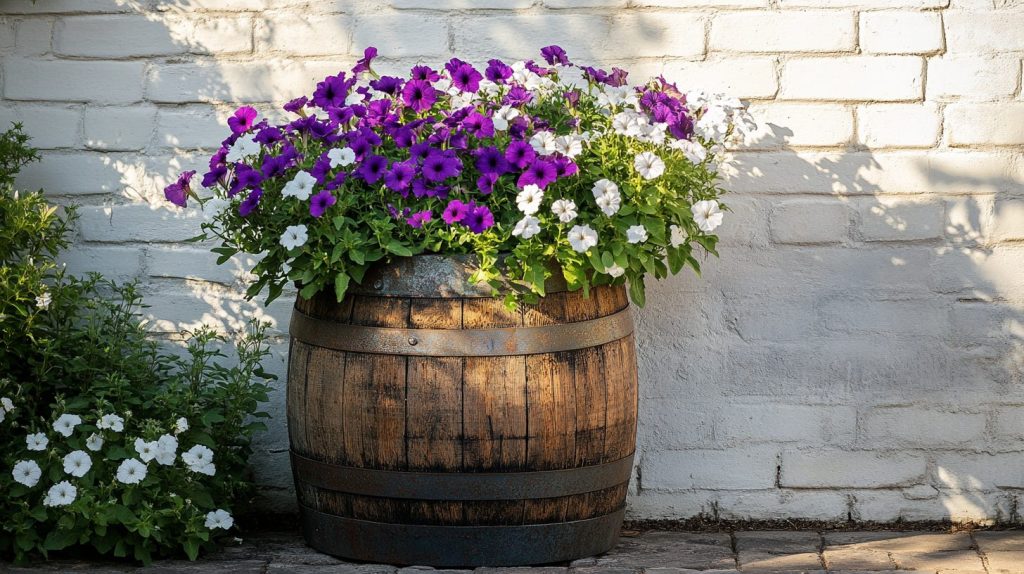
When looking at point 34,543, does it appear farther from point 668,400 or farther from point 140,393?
point 668,400

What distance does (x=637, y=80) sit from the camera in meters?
3.05

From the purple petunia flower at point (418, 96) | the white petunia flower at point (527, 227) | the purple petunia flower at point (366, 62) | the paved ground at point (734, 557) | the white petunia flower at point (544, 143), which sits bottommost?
the paved ground at point (734, 557)

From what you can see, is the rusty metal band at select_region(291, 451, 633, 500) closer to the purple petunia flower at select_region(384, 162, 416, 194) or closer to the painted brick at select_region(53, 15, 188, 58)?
the purple petunia flower at select_region(384, 162, 416, 194)

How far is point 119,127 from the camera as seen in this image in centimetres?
312

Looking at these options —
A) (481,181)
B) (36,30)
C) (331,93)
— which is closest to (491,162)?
(481,181)

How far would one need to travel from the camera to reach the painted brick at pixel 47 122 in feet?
10.2

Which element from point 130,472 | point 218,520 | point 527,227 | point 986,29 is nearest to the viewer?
point 527,227

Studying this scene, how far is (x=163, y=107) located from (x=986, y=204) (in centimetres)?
207

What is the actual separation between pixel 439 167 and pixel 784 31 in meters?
1.04

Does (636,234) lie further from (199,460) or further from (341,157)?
(199,460)

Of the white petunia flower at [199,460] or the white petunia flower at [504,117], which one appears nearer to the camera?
the white petunia flower at [504,117]

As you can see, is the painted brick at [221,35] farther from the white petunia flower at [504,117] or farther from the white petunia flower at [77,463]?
the white petunia flower at [77,463]

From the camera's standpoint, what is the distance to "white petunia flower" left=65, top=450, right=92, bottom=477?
8.73ft

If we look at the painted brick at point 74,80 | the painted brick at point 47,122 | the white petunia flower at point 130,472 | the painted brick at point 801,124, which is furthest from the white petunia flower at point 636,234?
the painted brick at point 47,122
